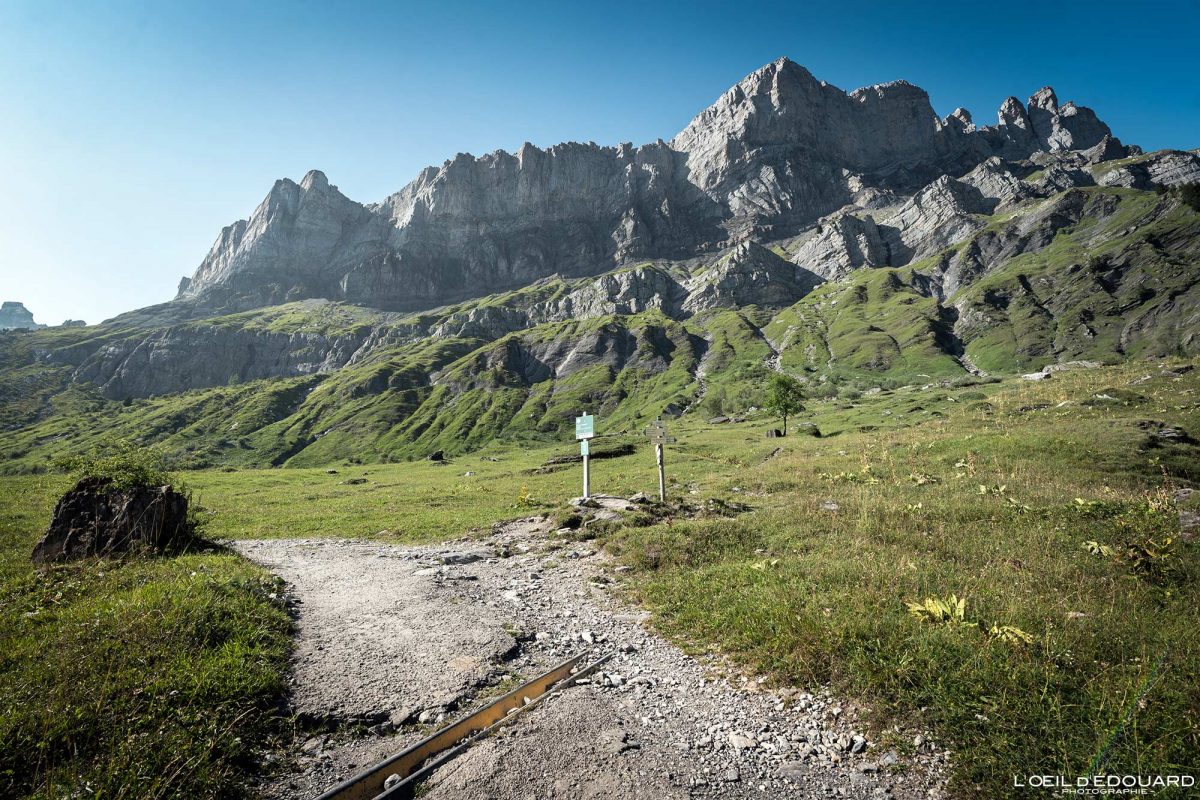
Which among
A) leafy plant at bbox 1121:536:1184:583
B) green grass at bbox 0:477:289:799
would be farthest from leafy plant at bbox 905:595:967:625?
green grass at bbox 0:477:289:799

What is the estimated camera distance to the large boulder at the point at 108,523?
15.4 m

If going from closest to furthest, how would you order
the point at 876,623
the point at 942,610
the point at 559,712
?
the point at 559,712
the point at 876,623
the point at 942,610

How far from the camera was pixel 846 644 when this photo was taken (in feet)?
27.9

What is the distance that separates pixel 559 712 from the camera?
25.4 feet

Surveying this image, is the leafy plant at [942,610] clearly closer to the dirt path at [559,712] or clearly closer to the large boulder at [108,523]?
the dirt path at [559,712]

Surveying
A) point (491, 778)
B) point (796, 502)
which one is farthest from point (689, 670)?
point (796, 502)

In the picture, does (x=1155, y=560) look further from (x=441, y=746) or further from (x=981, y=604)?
(x=441, y=746)

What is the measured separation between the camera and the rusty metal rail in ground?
604 cm

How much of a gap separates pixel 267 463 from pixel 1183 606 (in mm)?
220123

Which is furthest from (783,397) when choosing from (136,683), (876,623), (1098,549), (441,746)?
(136,683)

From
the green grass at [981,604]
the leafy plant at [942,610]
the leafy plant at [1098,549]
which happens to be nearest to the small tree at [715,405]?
the green grass at [981,604]

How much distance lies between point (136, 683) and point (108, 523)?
43.2 ft

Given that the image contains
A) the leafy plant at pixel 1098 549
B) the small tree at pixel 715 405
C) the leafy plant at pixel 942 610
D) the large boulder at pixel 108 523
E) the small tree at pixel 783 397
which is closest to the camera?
the leafy plant at pixel 942 610

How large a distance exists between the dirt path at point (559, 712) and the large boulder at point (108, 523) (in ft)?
24.9
